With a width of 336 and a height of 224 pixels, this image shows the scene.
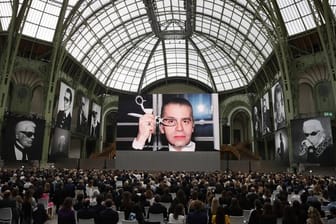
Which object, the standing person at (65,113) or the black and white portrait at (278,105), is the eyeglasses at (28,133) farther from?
the black and white portrait at (278,105)

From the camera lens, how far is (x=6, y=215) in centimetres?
854

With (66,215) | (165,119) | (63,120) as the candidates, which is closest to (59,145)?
(63,120)

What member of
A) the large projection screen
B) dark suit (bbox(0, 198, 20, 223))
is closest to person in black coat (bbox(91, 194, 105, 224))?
dark suit (bbox(0, 198, 20, 223))

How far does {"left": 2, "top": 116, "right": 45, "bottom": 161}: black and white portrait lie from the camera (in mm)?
32562

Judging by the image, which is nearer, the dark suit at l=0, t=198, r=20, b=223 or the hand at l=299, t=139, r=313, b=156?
the dark suit at l=0, t=198, r=20, b=223

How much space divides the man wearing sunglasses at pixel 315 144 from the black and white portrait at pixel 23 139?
28.9 metres

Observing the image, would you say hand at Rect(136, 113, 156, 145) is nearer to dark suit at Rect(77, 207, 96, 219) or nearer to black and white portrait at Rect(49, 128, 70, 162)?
black and white portrait at Rect(49, 128, 70, 162)

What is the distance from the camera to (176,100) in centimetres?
4781

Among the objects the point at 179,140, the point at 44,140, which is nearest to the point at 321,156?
the point at 179,140

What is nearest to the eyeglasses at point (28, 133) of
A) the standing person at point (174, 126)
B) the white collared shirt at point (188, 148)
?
the standing person at point (174, 126)

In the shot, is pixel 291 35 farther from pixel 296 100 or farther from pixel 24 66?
pixel 24 66

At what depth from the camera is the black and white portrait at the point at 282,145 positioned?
126 feet

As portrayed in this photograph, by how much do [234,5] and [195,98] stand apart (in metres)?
15.1

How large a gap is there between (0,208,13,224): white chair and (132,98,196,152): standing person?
3775 cm
